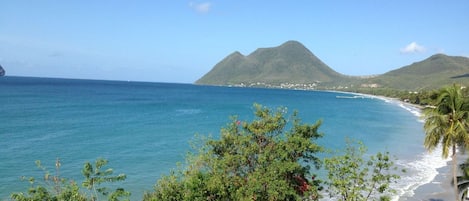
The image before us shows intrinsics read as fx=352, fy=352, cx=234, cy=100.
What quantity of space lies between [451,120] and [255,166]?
34.6 ft

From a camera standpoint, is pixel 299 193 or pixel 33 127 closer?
pixel 299 193

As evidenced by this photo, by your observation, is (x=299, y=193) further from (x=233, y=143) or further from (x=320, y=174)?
(x=320, y=174)

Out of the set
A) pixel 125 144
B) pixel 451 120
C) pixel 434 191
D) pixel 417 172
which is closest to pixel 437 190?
pixel 434 191

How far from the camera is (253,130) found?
50.6 ft

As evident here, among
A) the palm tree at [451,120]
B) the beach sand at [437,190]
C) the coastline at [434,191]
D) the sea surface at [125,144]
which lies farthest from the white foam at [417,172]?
the palm tree at [451,120]

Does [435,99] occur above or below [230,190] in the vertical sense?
above

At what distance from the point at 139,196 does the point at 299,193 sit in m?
13.9

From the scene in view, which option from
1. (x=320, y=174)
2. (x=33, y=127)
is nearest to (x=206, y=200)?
(x=320, y=174)

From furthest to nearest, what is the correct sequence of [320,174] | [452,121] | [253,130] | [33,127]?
[33,127]
[320,174]
[452,121]
[253,130]

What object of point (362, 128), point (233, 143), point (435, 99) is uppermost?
point (435, 99)

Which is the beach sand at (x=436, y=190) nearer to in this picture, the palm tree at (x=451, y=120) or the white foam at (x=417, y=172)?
the white foam at (x=417, y=172)

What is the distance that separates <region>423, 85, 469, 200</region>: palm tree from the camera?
1731 cm

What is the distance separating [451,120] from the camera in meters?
17.7

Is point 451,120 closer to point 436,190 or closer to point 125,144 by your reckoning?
point 436,190
